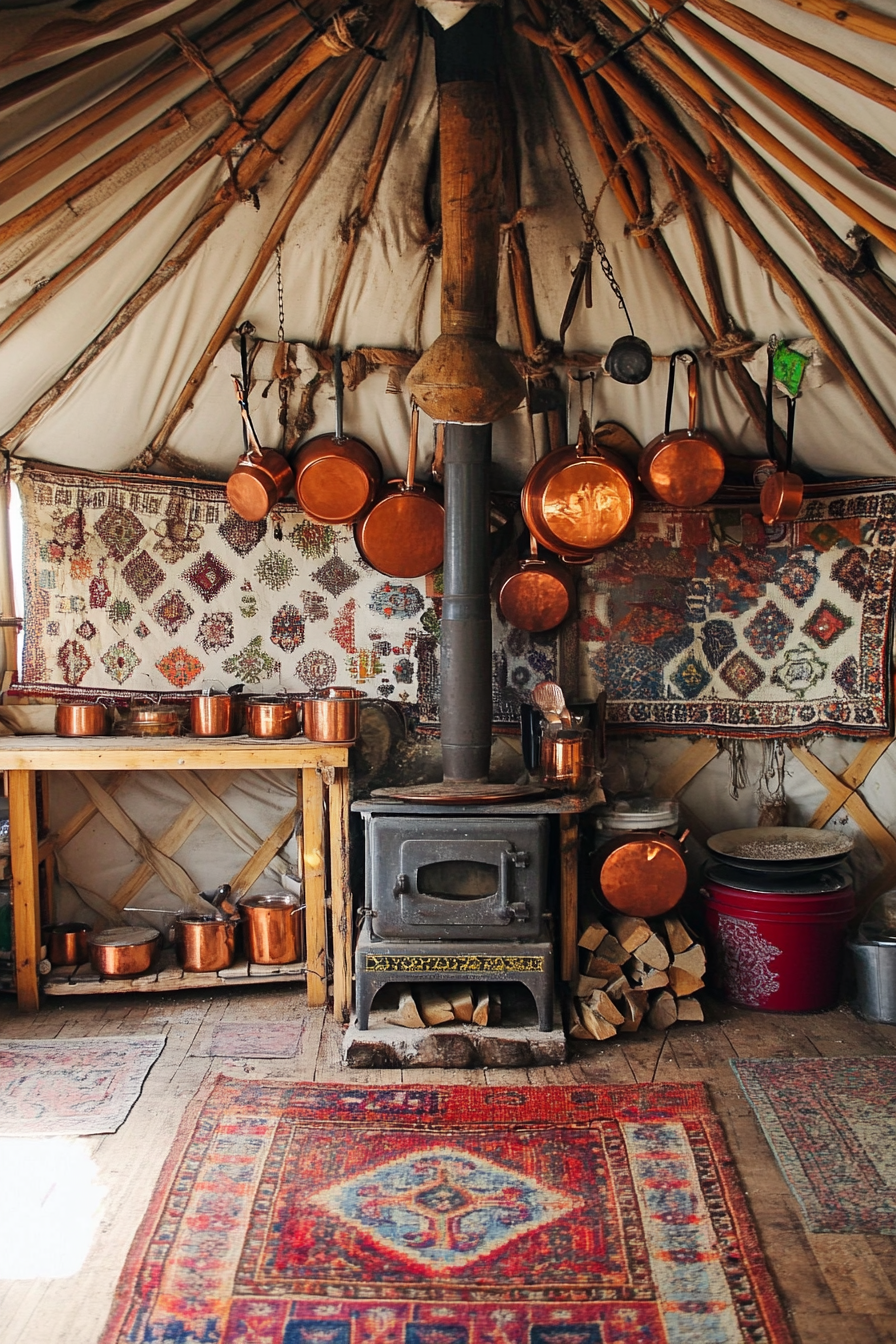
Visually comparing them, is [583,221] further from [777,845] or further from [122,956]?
[122,956]

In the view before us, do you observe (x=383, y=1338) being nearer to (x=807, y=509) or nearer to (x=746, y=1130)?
(x=746, y=1130)

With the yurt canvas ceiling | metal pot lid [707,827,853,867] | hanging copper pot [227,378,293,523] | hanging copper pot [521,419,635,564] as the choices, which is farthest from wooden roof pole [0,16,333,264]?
metal pot lid [707,827,853,867]

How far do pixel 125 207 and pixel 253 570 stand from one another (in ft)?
5.15

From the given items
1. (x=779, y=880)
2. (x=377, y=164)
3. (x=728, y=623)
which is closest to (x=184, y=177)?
(x=377, y=164)

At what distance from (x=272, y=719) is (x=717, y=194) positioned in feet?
7.71

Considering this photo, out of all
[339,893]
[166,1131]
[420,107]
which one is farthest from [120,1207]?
[420,107]

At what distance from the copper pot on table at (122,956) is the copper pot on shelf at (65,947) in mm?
81

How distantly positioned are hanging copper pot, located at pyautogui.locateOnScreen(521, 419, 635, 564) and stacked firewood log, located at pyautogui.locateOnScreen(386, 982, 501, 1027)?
5.60 ft

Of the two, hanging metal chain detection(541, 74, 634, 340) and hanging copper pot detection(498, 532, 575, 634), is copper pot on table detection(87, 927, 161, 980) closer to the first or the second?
hanging copper pot detection(498, 532, 575, 634)

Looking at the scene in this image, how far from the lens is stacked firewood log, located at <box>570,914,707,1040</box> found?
3.92 meters

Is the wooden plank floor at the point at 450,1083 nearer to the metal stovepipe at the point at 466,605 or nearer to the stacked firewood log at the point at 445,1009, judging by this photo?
the stacked firewood log at the point at 445,1009

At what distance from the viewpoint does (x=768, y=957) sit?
161 inches

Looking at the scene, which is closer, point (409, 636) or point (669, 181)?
point (669, 181)

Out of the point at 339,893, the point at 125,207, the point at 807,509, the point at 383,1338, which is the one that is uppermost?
the point at 125,207
